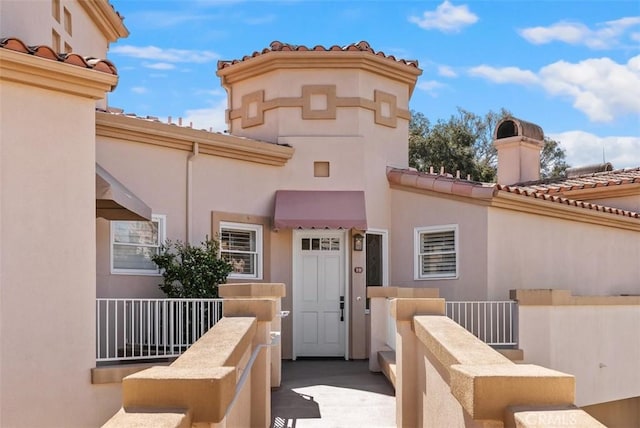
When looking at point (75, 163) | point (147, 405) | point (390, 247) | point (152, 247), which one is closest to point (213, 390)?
point (147, 405)

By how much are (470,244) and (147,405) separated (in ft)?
35.0

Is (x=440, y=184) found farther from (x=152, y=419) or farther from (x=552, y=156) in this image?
(x=552, y=156)

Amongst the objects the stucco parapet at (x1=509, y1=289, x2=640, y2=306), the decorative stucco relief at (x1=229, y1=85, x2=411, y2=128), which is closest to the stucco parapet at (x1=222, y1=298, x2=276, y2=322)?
the stucco parapet at (x1=509, y1=289, x2=640, y2=306)

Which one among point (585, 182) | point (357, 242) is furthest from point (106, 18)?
point (585, 182)

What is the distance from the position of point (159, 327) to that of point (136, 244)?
5.92ft

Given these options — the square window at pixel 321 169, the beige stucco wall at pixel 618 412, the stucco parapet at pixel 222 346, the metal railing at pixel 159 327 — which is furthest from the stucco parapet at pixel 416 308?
the beige stucco wall at pixel 618 412

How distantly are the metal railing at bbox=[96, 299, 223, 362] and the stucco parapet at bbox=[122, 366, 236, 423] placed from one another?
6426mm

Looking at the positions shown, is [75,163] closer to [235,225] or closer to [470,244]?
[235,225]

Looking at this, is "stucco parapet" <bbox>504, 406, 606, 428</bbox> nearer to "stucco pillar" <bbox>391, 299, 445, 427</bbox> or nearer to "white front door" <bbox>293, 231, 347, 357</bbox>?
"stucco pillar" <bbox>391, 299, 445, 427</bbox>

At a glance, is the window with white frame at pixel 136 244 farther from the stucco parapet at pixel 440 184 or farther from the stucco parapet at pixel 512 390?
the stucco parapet at pixel 512 390

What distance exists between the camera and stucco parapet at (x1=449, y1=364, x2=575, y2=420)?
13.0ft

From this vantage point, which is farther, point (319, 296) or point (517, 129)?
point (517, 129)

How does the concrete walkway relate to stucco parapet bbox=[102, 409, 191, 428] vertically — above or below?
below

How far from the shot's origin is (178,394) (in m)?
4.11
